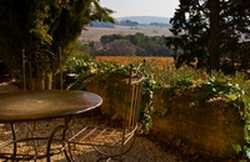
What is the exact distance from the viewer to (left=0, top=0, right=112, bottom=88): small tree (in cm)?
657

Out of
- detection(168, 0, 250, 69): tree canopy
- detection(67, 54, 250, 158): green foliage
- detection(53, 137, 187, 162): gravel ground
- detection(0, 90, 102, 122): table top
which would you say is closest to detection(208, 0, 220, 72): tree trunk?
detection(168, 0, 250, 69): tree canopy

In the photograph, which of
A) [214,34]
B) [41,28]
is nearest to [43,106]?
[41,28]

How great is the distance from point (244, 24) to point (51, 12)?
31.3ft

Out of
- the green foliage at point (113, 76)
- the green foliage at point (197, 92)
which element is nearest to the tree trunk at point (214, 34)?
the green foliage at point (113, 76)

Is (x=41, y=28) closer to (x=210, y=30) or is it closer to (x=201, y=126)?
(x=201, y=126)

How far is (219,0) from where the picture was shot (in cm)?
1488

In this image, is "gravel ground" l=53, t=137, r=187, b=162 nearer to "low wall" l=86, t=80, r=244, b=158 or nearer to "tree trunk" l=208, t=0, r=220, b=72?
"low wall" l=86, t=80, r=244, b=158

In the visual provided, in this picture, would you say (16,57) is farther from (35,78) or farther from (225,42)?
(225,42)

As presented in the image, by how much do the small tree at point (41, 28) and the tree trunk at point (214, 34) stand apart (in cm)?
810

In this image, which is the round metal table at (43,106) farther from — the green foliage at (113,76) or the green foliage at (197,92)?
the green foliage at (113,76)

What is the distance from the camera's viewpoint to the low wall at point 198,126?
4.29m

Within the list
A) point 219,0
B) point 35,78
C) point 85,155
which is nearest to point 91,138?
point 85,155

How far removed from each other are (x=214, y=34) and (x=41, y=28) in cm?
951

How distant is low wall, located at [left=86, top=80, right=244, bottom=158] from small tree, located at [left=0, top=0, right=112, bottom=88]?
1.98 metres
